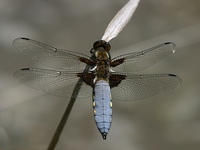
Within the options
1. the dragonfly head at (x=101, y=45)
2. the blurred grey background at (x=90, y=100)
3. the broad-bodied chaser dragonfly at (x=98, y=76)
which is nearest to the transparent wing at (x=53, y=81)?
the broad-bodied chaser dragonfly at (x=98, y=76)

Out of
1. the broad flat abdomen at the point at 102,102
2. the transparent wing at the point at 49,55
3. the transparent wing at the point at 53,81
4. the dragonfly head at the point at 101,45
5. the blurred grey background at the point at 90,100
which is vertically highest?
the blurred grey background at the point at 90,100

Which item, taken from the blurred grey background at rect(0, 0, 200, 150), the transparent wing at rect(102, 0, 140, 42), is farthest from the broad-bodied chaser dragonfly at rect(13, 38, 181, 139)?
the blurred grey background at rect(0, 0, 200, 150)

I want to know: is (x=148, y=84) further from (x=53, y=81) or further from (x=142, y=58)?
(x=53, y=81)

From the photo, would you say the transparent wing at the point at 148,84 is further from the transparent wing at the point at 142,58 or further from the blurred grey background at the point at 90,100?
the blurred grey background at the point at 90,100

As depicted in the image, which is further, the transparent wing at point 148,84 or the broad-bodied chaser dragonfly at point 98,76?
the transparent wing at point 148,84

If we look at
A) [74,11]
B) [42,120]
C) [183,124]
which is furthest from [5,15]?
[183,124]

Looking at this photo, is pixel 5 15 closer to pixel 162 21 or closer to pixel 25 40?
pixel 162 21

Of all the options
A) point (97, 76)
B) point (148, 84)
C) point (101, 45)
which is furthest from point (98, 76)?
point (148, 84)
